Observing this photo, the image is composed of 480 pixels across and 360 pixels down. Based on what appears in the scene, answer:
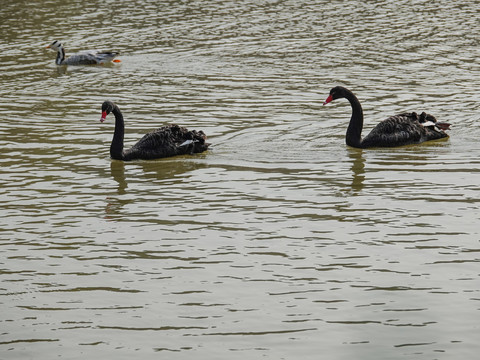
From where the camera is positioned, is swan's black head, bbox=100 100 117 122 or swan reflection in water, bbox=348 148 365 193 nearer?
swan reflection in water, bbox=348 148 365 193

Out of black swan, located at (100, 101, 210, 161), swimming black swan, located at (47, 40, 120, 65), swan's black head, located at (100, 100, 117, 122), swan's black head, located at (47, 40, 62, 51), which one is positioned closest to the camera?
black swan, located at (100, 101, 210, 161)

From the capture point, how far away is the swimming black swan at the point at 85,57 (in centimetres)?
2664

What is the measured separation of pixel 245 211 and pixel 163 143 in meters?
4.01

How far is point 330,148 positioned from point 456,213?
4608 millimetres

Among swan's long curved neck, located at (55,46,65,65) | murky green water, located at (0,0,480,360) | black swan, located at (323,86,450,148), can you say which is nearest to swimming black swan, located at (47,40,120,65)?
swan's long curved neck, located at (55,46,65,65)

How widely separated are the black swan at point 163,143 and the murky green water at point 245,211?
0.24 meters

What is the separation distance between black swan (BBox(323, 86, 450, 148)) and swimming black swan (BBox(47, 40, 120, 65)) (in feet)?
34.1

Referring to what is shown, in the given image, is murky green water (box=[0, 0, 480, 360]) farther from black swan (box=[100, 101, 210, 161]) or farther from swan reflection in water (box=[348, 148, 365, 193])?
black swan (box=[100, 101, 210, 161])

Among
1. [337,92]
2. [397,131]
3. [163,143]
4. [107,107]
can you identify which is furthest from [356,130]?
[107,107]

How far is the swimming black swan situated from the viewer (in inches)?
1049

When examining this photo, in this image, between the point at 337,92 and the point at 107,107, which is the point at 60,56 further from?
the point at 337,92

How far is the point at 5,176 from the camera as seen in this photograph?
16094mm

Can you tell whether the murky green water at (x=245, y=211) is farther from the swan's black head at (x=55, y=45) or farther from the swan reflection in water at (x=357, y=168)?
the swan's black head at (x=55, y=45)

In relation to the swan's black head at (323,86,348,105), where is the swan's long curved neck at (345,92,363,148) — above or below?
below
